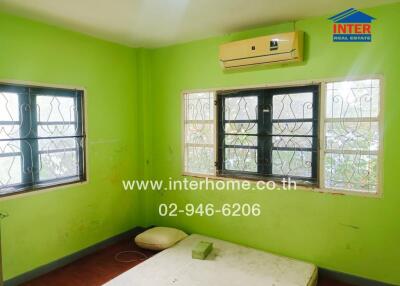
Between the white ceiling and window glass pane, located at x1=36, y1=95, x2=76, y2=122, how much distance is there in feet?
2.46

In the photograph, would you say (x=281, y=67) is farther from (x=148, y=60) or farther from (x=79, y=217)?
(x=79, y=217)

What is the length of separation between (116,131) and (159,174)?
0.81 meters

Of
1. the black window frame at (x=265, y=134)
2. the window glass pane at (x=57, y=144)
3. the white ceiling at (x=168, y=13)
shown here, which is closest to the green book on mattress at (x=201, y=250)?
the black window frame at (x=265, y=134)

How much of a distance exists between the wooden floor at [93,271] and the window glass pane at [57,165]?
3.14 ft

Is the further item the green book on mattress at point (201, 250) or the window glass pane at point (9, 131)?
the green book on mattress at point (201, 250)

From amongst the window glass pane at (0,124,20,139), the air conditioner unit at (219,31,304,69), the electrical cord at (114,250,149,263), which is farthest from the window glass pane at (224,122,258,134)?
the window glass pane at (0,124,20,139)

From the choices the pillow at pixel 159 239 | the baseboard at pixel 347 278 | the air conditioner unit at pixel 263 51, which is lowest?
the baseboard at pixel 347 278

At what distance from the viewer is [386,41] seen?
2443 millimetres

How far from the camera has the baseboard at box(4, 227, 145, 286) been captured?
2668 mm

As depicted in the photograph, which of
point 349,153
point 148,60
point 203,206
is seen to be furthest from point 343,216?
point 148,60

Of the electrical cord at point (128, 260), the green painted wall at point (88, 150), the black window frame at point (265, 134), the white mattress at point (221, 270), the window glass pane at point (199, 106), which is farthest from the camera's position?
the window glass pane at point (199, 106)

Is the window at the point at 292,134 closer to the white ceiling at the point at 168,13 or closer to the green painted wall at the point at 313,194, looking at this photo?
the green painted wall at the point at 313,194

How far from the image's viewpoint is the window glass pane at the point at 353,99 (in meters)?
2.54

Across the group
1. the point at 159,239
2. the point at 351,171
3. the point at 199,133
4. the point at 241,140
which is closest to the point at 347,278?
the point at 351,171
